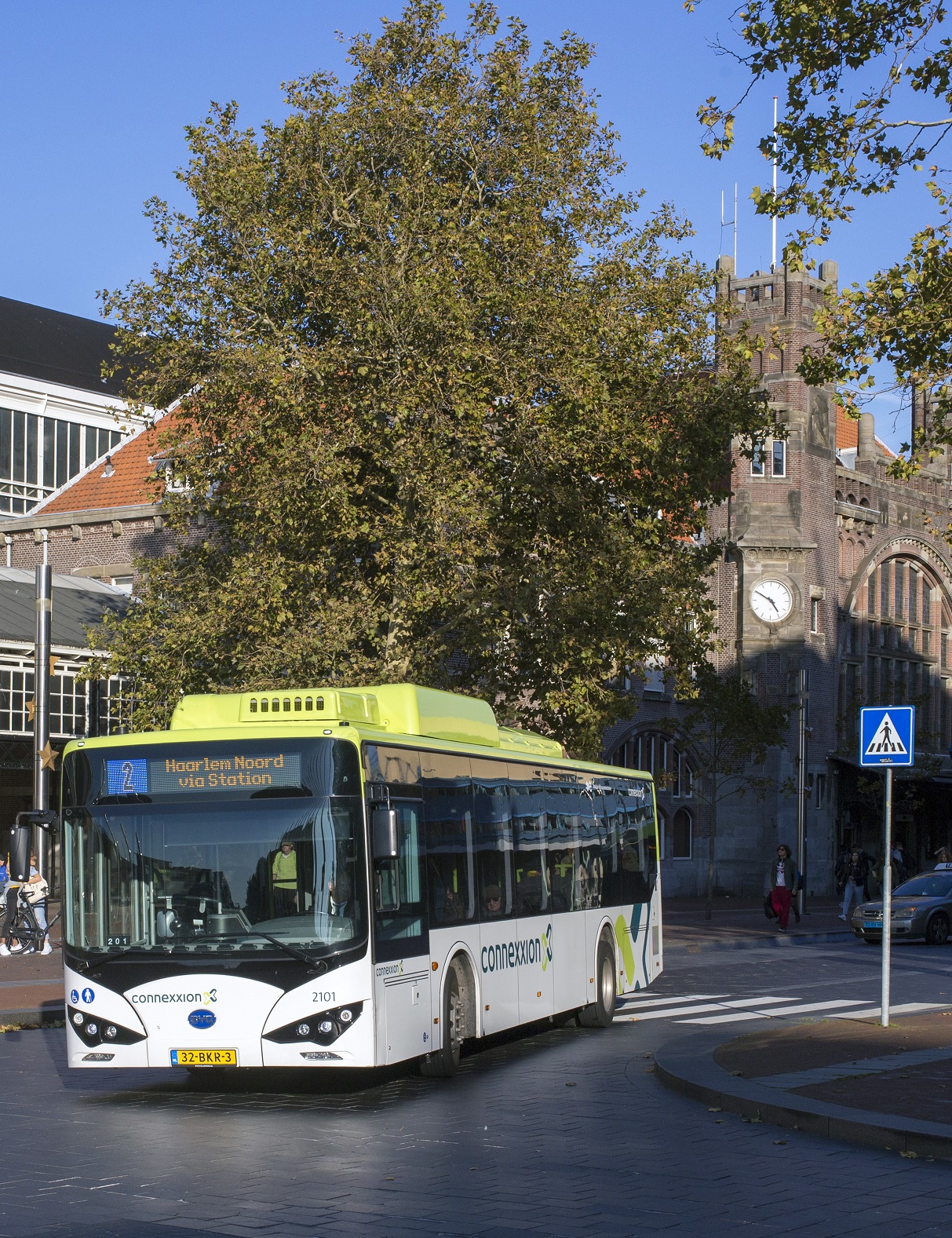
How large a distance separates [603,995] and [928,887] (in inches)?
694

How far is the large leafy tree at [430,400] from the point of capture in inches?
965

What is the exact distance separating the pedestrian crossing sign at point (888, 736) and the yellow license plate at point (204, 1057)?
6.88 metres

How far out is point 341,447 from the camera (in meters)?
24.4

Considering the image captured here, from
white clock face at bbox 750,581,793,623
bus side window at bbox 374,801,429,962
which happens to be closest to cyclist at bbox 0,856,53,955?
bus side window at bbox 374,801,429,962

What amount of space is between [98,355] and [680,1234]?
5510cm

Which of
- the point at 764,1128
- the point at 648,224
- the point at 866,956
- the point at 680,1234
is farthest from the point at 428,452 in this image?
the point at 680,1234

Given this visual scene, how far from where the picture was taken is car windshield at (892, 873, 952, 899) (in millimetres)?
33188

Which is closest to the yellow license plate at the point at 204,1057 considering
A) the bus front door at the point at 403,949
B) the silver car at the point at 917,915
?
the bus front door at the point at 403,949

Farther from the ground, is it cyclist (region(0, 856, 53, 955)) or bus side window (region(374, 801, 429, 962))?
bus side window (region(374, 801, 429, 962))

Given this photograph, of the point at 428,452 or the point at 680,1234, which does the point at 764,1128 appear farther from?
the point at 428,452

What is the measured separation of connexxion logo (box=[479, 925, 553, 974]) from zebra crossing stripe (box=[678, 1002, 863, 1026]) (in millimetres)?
2468

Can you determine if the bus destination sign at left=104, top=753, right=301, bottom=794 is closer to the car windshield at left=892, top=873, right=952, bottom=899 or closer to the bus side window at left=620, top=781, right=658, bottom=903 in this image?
the bus side window at left=620, top=781, right=658, bottom=903

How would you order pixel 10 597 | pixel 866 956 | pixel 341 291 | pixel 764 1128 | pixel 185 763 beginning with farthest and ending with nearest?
1. pixel 10 597
2. pixel 866 956
3. pixel 341 291
4. pixel 185 763
5. pixel 764 1128

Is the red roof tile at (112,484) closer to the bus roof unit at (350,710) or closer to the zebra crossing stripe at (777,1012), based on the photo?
the zebra crossing stripe at (777,1012)
